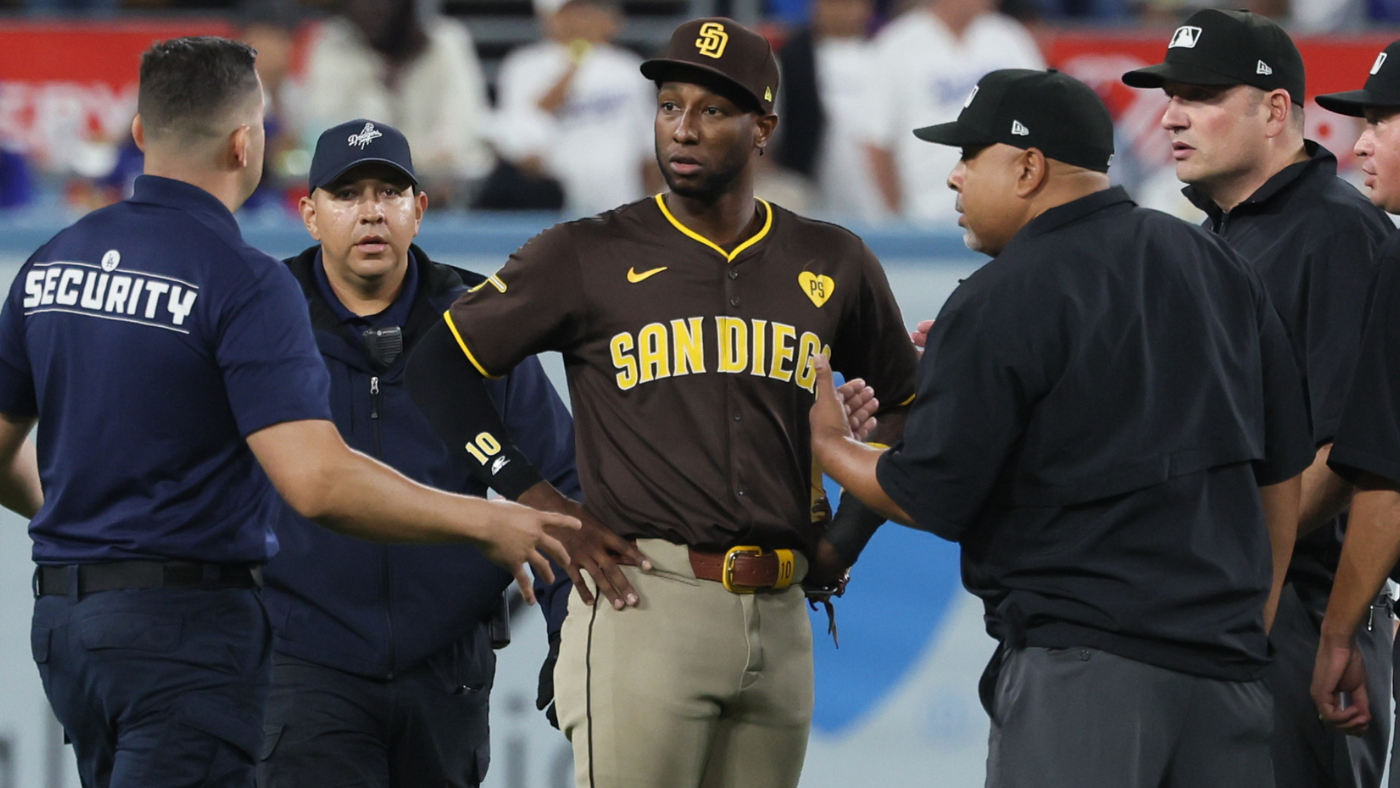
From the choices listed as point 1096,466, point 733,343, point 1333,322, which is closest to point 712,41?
point 733,343

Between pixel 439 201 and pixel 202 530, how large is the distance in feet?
14.6

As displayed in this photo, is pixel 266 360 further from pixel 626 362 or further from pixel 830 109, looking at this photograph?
pixel 830 109

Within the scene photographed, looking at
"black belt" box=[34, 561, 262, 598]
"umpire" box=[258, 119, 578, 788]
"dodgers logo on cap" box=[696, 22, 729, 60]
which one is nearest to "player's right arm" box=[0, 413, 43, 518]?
"black belt" box=[34, 561, 262, 598]

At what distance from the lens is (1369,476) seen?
137 inches

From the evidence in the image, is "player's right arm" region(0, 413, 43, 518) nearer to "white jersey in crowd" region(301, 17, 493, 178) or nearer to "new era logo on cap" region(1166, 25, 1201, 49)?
"new era logo on cap" region(1166, 25, 1201, 49)

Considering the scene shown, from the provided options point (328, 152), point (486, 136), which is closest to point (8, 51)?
point (486, 136)

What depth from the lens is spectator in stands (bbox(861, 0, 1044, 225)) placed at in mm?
7965

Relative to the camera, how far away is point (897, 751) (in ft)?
18.2

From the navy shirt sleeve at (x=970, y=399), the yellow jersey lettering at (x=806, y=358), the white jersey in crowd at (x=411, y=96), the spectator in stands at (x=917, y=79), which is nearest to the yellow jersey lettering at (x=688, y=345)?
the yellow jersey lettering at (x=806, y=358)

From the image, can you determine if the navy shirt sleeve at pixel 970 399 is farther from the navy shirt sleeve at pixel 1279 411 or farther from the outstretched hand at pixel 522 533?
the outstretched hand at pixel 522 533

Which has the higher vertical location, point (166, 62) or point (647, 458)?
point (166, 62)

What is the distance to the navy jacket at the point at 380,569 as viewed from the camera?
Answer: 4094 millimetres

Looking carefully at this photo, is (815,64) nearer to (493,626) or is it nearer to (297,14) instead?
(297,14)

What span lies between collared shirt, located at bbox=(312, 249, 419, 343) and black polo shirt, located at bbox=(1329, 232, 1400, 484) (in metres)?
2.19
